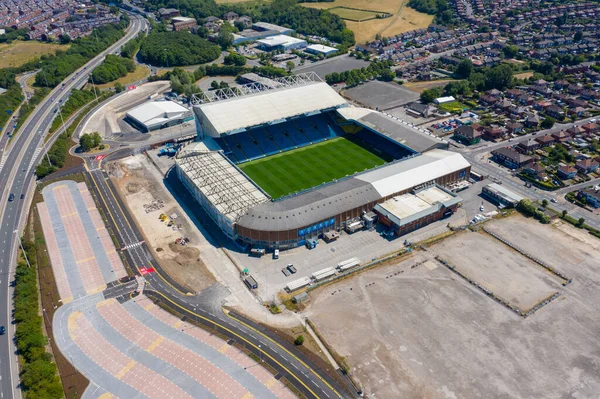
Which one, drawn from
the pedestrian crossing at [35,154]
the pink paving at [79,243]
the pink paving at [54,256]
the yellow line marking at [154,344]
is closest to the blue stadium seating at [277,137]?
the pink paving at [79,243]

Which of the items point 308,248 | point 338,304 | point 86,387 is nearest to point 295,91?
point 308,248

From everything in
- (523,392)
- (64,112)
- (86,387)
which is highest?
(64,112)

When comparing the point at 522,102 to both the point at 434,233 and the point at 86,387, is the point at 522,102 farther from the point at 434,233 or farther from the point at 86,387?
the point at 86,387

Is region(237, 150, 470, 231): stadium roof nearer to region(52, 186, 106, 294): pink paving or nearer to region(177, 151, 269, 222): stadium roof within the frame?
region(177, 151, 269, 222): stadium roof

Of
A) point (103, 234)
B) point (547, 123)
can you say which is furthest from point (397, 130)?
point (103, 234)

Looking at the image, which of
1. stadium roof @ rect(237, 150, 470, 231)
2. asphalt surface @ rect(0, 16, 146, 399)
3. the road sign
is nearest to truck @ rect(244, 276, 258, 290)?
stadium roof @ rect(237, 150, 470, 231)
